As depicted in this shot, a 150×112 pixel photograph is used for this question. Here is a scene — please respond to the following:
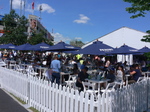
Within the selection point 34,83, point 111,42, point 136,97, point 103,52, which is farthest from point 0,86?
point 111,42

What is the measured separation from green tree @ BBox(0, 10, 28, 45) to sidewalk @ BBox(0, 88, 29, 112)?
58.6ft

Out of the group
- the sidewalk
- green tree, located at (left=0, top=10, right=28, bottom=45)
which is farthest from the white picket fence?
green tree, located at (left=0, top=10, right=28, bottom=45)

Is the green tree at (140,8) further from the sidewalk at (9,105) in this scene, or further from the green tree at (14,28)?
the green tree at (14,28)

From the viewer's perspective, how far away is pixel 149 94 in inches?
267

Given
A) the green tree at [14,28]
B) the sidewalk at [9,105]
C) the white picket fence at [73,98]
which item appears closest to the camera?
the white picket fence at [73,98]

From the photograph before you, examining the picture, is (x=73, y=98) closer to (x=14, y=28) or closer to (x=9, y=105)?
(x=9, y=105)

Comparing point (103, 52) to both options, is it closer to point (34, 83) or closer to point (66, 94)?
point (34, 83)

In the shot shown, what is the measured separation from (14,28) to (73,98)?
2239cm

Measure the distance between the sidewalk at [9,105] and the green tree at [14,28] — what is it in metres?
17.8

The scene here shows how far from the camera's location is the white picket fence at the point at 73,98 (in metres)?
4.24

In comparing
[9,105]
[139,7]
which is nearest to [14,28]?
[9,105]

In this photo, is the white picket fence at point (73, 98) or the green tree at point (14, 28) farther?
the green tree at point (14, 28)

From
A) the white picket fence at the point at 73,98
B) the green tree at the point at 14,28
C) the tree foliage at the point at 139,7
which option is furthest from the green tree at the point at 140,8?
the green tree at the point at 14,28

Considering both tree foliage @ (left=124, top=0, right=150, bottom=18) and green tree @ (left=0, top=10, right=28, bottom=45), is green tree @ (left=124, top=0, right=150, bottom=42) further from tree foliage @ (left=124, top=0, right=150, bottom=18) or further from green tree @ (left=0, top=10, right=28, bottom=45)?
green tree @ (left=0, top=10, right=28, bottom=45)
